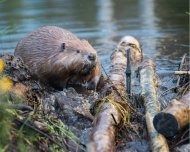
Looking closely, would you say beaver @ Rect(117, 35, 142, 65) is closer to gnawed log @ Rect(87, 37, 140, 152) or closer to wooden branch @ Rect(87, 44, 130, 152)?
gnawed log @ Rect(87, 37, 140, 152)

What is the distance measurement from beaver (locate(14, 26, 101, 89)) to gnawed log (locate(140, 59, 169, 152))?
0.61 metres

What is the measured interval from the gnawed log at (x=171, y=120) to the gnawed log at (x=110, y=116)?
39 cm

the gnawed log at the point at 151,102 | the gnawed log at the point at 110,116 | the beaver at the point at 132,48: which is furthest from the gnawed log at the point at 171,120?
the beaver at the point at 132,48

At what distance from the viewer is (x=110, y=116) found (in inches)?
166

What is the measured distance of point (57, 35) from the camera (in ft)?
20.3

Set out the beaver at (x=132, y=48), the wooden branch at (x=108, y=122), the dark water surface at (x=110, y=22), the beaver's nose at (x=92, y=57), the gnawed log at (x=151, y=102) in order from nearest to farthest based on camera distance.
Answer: the wooden branch at (x=108, y=122) → the gnawed log at (x=151, y=102) → the beaver's nose at (x=92, y=57) → the beaver at (x=132, y=48) → the dark water surface at (x=110, y=22)

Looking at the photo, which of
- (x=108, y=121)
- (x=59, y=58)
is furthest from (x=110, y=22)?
(x=108, y=121)

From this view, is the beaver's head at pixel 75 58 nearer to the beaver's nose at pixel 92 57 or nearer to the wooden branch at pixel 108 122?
the beaver's nose at pixel 92 57

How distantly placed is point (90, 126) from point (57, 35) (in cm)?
197

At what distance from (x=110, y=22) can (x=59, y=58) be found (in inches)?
268

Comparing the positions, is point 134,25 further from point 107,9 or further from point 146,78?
point 146,78

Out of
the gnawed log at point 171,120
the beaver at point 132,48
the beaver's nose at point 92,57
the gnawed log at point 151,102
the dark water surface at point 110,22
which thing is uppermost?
the gnawed log at point 171,120

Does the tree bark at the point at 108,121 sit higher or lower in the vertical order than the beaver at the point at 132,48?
higher

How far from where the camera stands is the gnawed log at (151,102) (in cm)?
377
